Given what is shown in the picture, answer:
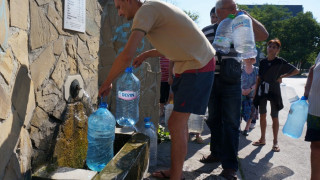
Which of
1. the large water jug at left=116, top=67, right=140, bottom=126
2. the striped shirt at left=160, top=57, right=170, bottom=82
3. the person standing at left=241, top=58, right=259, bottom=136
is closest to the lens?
the large water jug at left=116, top=67, right=140, bottom=126

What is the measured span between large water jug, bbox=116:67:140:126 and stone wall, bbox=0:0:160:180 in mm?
888

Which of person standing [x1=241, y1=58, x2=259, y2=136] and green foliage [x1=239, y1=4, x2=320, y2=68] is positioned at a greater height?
green foliage [x1=239, y1=4, x2=320, y2=68]

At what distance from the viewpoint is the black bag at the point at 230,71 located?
320cm

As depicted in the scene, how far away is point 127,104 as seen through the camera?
4500 millimetres

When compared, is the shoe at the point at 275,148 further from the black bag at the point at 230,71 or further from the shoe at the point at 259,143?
the black bag at the point at 230,71

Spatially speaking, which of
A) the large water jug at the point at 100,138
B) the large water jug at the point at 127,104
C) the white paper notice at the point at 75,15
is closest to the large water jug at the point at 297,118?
the large water jug at the point at 127,104

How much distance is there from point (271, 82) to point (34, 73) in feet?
13.5

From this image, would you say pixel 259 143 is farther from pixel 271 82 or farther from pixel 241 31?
pixel 241 31

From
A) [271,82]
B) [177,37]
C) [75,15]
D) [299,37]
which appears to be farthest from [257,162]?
[299,37]

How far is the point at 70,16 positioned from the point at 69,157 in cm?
148

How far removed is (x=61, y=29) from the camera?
106 inches

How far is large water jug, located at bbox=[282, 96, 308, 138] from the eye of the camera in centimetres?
408

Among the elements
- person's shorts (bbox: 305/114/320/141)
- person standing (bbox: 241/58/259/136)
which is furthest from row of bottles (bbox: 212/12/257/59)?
person standing (bbox: 241/58/259/136)

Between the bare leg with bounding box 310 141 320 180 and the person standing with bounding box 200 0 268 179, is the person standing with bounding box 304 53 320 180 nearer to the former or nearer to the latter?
the bare leg with bounding box 310 141 320 180
